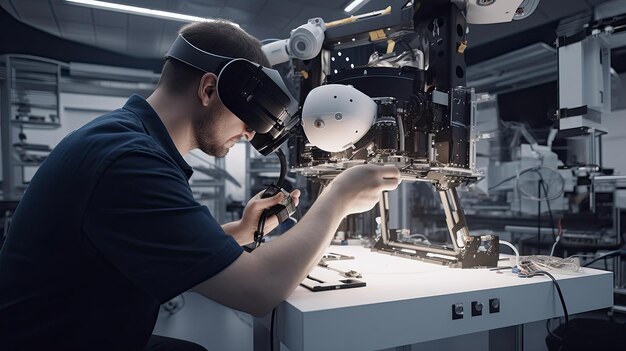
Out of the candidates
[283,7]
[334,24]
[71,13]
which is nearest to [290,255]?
[334,24]

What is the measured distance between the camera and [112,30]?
420 cm

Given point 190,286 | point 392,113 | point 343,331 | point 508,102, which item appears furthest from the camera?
point 508,102

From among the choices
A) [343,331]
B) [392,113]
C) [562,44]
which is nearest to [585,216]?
[562,44]

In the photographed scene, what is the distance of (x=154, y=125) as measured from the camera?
748 millimetres

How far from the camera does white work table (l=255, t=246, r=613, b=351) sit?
2.10 ft

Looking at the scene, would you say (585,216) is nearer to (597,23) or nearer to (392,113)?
(597,23)

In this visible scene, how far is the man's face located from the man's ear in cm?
2

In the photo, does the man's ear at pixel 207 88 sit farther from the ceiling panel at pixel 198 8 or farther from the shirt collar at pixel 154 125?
the ceiling panel at pixel 198 8

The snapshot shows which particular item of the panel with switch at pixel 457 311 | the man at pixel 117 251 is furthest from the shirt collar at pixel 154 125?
the panel with switch at pixel 457 311

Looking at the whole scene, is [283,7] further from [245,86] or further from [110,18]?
[245,86]

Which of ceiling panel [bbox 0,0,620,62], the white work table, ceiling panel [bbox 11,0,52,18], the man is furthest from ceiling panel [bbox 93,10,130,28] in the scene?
the white work table

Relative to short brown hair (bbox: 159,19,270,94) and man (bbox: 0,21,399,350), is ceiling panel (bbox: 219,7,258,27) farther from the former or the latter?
man (bbox: 0,21,399,350)

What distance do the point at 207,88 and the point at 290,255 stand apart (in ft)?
1.19

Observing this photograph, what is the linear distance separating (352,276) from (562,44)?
2.01 m
